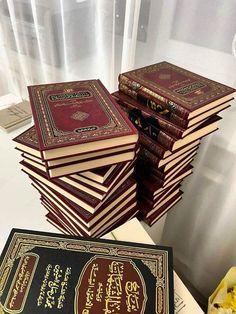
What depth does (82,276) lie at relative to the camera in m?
0.43

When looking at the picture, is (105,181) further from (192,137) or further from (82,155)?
(192,137)

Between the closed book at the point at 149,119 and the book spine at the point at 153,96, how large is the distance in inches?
0.9

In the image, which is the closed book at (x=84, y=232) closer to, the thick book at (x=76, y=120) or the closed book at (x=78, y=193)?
the closed book at (x=78, y=193)

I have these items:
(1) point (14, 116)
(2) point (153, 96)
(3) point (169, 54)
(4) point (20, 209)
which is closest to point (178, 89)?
(2) point (153, 96)

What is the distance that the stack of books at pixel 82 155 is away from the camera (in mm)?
442

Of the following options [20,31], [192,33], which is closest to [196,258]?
[192,33]

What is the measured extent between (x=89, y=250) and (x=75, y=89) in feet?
1.07

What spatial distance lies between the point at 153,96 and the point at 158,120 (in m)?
0.05

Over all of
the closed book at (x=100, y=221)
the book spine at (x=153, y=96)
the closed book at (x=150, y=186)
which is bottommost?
the closed book at (x=100, y=221)

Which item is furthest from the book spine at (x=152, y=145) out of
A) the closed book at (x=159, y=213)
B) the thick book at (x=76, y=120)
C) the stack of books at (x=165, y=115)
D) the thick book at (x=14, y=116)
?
the thick book at (x=14, y=116)

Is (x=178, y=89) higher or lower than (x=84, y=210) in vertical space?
higher

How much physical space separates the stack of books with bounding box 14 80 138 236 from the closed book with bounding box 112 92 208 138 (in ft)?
0.20

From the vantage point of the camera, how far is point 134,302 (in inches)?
16.0

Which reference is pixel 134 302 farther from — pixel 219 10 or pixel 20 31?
pixel 20 31
